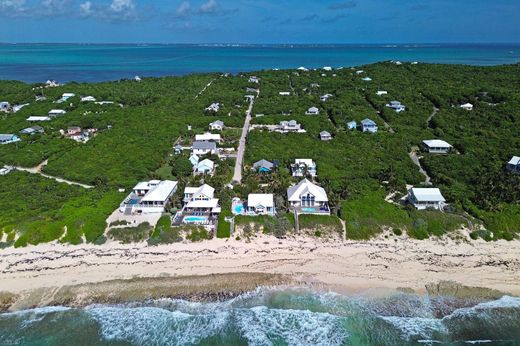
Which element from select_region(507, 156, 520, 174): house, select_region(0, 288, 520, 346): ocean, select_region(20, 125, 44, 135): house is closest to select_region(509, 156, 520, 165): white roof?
select_region(507, 156, 520, 174): house

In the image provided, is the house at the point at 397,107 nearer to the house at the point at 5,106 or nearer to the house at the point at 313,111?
the house at the point at 313,111

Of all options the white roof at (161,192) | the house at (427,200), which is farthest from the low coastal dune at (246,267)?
the white roof at (161,192)

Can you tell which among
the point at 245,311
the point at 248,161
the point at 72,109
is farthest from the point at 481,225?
the point at 72,109

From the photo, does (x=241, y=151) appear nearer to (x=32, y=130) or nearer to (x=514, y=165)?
(x=514, y=165)

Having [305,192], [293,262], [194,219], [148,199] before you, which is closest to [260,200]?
[305,192]

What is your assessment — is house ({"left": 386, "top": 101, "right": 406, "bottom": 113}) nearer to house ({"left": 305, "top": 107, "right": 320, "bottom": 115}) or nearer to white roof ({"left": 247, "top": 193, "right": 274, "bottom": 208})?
house ({"left": 305, "top": 107, "right": 320, "bottom": 115})
